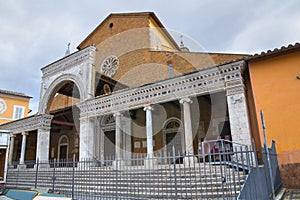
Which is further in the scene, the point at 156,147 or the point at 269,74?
the point at 156,147

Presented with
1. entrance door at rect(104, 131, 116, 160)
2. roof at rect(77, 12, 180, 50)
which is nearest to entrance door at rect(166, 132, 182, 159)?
entrance door at rect(104, 131, 116, 160)

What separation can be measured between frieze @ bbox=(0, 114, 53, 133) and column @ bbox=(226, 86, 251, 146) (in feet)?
32.6

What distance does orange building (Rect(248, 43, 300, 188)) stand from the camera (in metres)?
5.69

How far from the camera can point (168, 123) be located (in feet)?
35.7

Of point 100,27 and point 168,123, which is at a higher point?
point 100,27

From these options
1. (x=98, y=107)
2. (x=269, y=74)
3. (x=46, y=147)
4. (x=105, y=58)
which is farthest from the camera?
(x=105, y=58)

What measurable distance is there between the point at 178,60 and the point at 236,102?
5.28 meters

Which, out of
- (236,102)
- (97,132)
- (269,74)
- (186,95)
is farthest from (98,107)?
(269,74)

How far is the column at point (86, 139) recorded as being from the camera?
32.3 feet

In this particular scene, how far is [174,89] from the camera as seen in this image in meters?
7.75

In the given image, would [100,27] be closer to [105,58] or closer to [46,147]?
[105,58]

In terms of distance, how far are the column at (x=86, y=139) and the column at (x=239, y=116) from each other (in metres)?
6.18

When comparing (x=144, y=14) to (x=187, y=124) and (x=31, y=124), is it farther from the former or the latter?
(x=31, y=124)

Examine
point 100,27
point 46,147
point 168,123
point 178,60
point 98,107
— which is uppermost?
point 100,27
